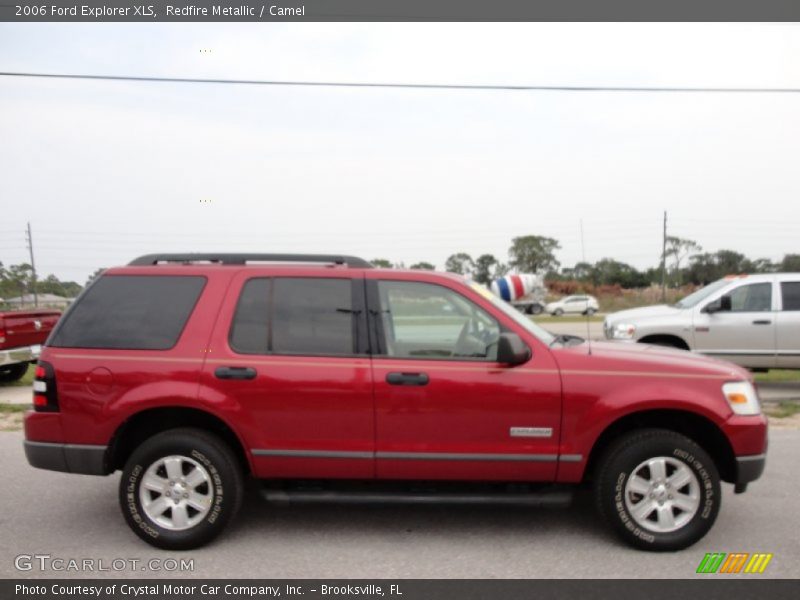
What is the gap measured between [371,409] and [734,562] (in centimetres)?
235

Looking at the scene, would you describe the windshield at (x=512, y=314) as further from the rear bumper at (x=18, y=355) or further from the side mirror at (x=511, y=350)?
the rear bumper at (x=18, y=355)

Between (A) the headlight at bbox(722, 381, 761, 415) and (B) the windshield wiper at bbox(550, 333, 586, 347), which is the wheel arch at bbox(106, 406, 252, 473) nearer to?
(B) the windshield wiper at bbox(550, 333, 586, 347)

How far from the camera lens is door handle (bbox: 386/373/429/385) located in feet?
14.0

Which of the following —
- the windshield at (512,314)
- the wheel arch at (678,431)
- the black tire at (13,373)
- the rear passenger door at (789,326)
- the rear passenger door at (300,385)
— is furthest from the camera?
the black tire at (13,373)

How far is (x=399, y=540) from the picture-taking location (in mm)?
4496

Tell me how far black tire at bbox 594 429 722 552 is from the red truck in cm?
922

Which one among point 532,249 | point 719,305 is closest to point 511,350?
point 719,305

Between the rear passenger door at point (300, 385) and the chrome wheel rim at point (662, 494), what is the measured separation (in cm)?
164

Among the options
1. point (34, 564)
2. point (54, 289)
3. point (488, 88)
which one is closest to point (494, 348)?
point (34, 564)

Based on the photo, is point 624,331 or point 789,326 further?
point 624,331

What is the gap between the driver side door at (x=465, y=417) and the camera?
168 inches
